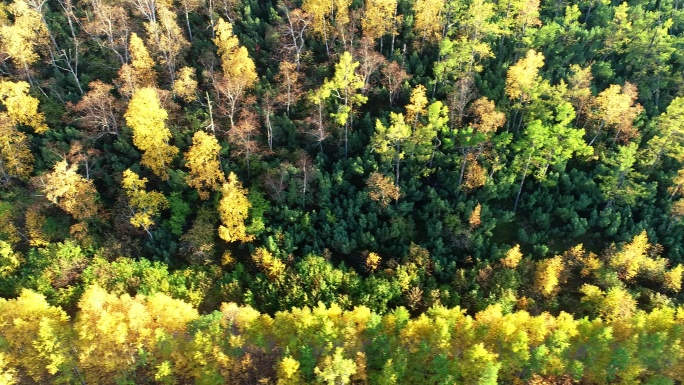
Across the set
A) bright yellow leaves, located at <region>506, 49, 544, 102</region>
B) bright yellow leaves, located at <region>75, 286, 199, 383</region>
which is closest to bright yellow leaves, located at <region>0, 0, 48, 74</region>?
bright yellow leaves, located at <region>75, 286, 199, 383</region>

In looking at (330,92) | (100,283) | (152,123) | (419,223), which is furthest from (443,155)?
(100,283)

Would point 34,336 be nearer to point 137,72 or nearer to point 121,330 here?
point 121,330

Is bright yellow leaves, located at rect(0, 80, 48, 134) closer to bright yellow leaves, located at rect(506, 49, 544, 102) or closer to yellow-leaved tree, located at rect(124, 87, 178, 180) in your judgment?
yellow-leaved tree, located at rect(124, 87, 178, 180)

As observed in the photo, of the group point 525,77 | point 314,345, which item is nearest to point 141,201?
point 314,345

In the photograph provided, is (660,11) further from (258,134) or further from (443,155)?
(258,134)

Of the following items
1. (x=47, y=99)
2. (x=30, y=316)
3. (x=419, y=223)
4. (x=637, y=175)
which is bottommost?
(x=30, y=316)

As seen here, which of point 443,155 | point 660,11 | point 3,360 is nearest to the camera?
point 3,360

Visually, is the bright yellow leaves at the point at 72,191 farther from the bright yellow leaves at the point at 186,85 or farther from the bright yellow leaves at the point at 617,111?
the bright yellow leaves at the point at 617,111

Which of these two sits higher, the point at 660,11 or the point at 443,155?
the point at 660,11
